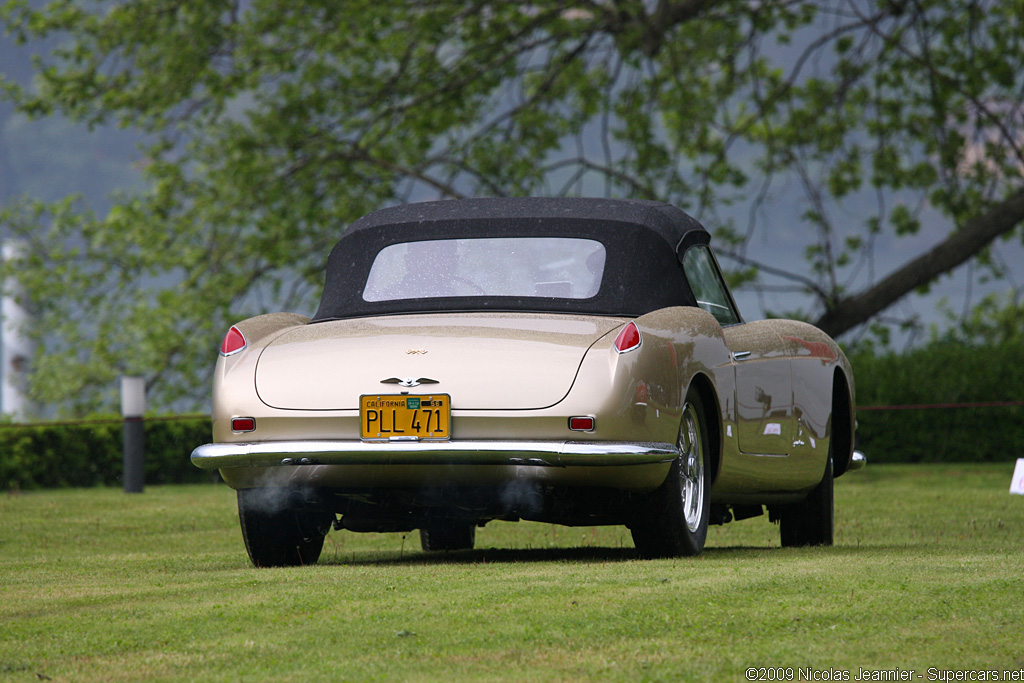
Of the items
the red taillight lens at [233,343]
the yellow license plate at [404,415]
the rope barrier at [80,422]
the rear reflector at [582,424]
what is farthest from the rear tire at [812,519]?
the rope barrier at [80,422]

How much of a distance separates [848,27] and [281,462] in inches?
543

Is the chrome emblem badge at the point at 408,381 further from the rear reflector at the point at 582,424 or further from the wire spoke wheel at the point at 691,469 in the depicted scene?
the wire spoke wheel at the point at 691,469

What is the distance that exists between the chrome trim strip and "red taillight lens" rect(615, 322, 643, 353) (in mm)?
392

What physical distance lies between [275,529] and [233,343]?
0.87 meters

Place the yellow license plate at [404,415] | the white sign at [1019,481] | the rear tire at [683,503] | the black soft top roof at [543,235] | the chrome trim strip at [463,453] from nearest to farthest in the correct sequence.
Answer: the chrome trim strip at [463,453] < the yellow license plate at [404,415] < the rear tire at [683,503] < the black soft top roof at [543,235] < the white sign at [1019,481]

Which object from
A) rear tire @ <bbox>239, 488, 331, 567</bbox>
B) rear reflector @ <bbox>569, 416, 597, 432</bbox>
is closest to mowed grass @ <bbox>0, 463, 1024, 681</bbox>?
rear tire @ <bbox>239, 488, 331, 567</bbox>

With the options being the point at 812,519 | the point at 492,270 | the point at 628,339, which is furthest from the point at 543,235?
the point at 812,519

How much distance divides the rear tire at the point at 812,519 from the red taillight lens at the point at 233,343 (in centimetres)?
348

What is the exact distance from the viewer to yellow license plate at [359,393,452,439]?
6.00 metres

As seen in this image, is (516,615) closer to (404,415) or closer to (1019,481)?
(404,415)

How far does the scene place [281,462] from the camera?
244 inches

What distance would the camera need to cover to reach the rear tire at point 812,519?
8352 millimetres

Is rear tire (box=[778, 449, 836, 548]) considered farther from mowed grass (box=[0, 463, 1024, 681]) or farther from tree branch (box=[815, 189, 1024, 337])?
tree branch (box=[815, 189, 1024, 337])

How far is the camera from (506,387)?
19.6ft
